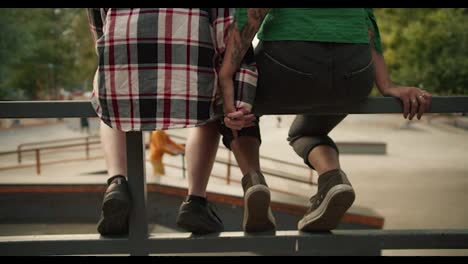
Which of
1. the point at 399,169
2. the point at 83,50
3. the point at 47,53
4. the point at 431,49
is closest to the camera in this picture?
the point at 399,169

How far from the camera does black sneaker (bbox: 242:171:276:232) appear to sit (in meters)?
1.55

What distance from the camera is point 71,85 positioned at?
23.5 metres

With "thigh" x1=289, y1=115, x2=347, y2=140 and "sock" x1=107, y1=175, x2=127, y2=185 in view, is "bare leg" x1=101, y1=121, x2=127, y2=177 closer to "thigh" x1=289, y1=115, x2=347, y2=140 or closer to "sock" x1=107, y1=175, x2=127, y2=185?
"sock" x1=107, y1=175, x2=127, y2=185

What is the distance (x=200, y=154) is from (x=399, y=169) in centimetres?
994

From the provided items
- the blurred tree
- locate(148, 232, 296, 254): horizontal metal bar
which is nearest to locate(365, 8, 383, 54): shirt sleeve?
locate(148, 232, 296, 254): horizontal metal bar

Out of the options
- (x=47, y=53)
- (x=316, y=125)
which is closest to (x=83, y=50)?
(x=47, y=53)

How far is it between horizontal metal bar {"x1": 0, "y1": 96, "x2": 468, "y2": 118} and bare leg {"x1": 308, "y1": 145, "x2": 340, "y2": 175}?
0.71ft

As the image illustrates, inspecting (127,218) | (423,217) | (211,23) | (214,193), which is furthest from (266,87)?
(423,217)

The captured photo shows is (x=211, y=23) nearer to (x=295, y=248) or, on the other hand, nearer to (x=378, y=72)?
(x=378, y=72)

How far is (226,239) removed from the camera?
5.06ft

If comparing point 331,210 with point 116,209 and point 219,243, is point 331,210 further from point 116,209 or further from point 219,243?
point 116,209

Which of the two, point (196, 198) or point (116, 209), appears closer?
point (116, 209)

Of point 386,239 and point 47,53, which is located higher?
point 386,239

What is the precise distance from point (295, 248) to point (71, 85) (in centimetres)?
2359
